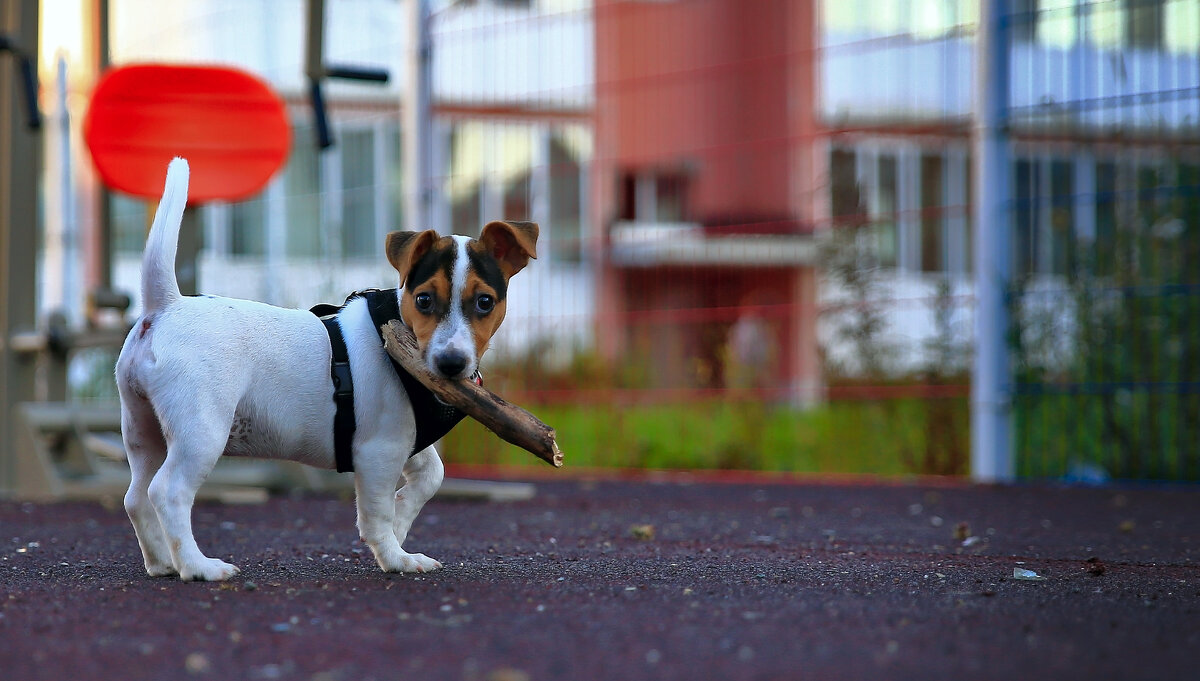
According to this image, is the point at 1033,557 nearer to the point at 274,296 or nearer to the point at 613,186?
the point at 613,186

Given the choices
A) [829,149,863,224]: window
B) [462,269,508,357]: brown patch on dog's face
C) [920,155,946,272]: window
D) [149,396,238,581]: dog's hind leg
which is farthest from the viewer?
[829,149,863,224]: window

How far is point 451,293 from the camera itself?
382cm

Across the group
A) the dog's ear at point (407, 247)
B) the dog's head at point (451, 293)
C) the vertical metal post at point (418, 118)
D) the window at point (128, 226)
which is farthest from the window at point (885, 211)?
the window at point (128, 226)

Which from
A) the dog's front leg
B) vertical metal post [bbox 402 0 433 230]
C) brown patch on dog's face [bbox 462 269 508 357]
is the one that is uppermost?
vertical metal post [bbox 402 0 433 230]

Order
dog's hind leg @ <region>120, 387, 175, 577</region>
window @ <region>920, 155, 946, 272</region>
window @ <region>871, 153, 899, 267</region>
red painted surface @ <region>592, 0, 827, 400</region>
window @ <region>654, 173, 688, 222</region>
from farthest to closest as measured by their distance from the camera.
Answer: window @ <region>654, 173, 688, 222</region> → red painted surface @ <region>592, 0, 827, 400</region> → window @ <region>871, 153, 899, 267</region> → window @ <region>920, 155, 946, 272</region> → dog's hind leg @ <region>120, 387, 175, 577</region>

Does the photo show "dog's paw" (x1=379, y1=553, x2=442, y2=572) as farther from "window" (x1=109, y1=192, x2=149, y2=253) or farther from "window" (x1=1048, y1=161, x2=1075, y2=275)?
"window" (x1=109, y1=192, x2=149, y2=253)

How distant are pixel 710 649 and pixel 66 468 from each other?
5.57 metres

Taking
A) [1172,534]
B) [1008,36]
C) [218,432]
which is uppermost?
[1008,36]

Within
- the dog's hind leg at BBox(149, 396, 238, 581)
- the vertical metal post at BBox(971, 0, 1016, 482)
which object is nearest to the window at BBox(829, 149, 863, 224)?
the vertical metal post at BBox(971, 0, 1016, 482)

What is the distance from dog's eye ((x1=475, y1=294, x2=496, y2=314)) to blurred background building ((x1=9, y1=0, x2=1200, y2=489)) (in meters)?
4.30

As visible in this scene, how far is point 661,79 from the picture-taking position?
9.74 metres

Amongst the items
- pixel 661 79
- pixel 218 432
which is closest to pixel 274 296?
pixel 661 79

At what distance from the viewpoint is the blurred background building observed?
7875 millimetres

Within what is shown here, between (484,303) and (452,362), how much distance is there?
20cm
